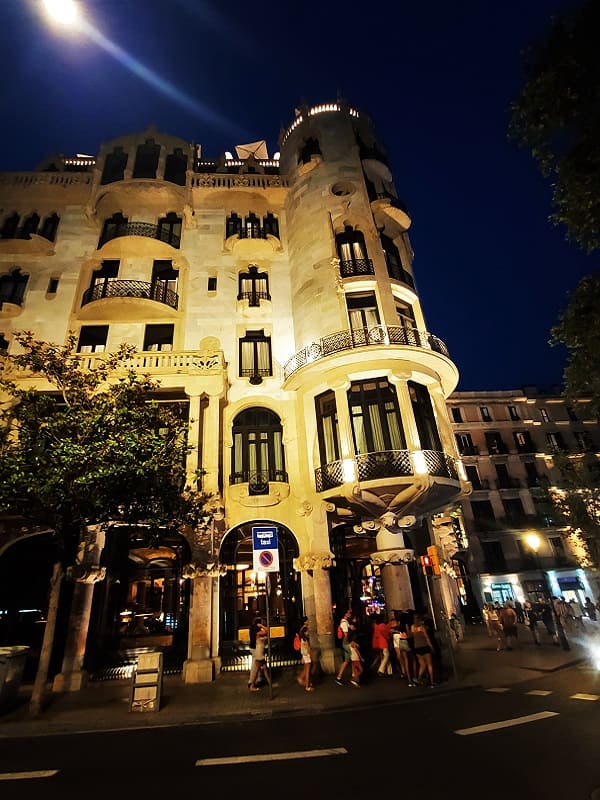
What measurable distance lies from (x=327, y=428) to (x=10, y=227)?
75.2 feet

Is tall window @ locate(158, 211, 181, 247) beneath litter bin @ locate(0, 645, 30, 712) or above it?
above

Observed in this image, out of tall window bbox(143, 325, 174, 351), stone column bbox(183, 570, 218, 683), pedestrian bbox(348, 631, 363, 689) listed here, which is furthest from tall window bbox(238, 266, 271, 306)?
pedestrian bbox(348, 631, 363, 689)

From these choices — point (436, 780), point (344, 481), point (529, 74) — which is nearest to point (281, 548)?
point (344, 481)

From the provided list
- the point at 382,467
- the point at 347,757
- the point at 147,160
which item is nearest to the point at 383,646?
the point at 382,467

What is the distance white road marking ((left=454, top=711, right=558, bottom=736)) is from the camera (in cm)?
695

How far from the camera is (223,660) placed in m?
15.0

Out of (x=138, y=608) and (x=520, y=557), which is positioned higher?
(x=520, y=557)

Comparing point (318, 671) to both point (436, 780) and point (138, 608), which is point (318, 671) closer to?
point (138, 608)

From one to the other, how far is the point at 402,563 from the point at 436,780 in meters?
10.9

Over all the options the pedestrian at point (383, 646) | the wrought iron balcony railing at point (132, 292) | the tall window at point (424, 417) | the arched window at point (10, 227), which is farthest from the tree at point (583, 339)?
the arched window at point (10, 227)

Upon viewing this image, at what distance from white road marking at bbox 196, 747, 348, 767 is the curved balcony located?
528 inches

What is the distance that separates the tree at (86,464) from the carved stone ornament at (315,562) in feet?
16.0

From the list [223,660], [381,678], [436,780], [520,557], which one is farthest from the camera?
[520,557]

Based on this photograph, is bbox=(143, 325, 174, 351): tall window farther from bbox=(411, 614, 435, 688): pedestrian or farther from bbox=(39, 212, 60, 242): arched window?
bbox=(411, 614, 435, 688): pedestrian
